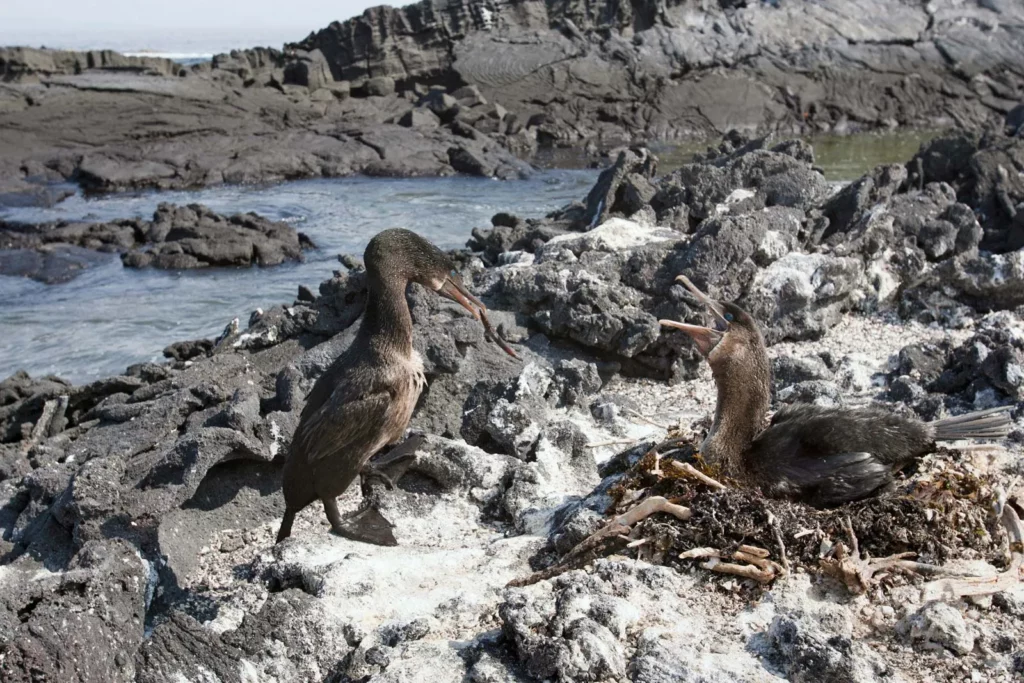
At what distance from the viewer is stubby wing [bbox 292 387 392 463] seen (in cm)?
400

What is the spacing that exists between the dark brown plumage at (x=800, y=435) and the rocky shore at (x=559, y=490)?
149 mm

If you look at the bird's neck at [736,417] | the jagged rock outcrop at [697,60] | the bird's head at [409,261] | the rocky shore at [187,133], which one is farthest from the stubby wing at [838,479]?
the jagged rock outcrop at [697,60]

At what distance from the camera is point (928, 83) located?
112 ft

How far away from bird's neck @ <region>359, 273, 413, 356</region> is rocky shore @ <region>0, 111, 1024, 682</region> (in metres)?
0.88

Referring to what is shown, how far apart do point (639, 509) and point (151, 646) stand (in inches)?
74.9

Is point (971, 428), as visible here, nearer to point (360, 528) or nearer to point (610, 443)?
point (610, 443)

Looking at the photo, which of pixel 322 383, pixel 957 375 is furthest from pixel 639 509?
pixel 957 375

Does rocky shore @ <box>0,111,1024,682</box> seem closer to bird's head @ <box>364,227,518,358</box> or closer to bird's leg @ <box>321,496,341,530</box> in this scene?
bird's leg @ <box>321,496,341,530</box>

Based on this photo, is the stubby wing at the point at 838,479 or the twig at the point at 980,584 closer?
the twig at the point at 980,584

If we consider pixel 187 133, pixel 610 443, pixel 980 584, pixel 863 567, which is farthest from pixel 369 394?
pixel 187 133

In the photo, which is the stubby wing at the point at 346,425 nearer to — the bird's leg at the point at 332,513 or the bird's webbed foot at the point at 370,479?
the bird's leg at the point at 332,513

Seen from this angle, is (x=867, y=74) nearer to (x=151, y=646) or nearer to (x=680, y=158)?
(x=680, y=158)

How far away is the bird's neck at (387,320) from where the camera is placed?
161 inches

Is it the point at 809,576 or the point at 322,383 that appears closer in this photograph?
the point at 809,576
